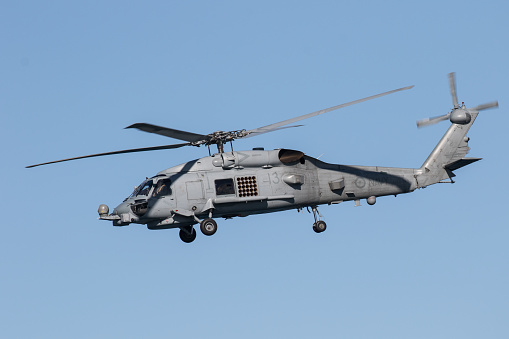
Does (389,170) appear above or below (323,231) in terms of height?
above

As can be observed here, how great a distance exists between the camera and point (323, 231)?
4081 centimetres

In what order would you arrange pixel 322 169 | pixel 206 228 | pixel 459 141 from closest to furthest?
1. pixel 206 228
2. pixel 322 169
3. pixel 459 141

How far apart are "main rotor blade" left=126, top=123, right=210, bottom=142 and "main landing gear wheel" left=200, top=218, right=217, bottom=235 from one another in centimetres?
380

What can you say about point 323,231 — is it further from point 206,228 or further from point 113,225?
point 113,225

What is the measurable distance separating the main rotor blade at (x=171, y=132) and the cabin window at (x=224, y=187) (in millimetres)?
2120

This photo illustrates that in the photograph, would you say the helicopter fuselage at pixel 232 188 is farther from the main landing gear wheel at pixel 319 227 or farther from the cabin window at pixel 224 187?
the main landing gear wheel at pixel 319 227

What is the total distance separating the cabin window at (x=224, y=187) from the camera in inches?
1508

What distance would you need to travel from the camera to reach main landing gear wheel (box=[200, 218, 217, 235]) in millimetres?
37719

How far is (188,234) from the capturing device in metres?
40.1

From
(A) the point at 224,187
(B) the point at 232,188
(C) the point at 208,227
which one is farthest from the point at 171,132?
(C) the point at 208,227

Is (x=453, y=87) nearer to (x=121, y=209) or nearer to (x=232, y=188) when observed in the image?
(x=232, y=188)

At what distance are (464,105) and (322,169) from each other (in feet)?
25.1

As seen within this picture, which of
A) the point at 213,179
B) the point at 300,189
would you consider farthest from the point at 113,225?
the point at 300,189

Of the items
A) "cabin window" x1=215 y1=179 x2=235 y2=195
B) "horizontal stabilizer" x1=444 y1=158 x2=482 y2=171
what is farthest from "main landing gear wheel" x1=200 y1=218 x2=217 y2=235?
"horizontal stabilizer" x1=444 y1=158 x2=482 y2=171
